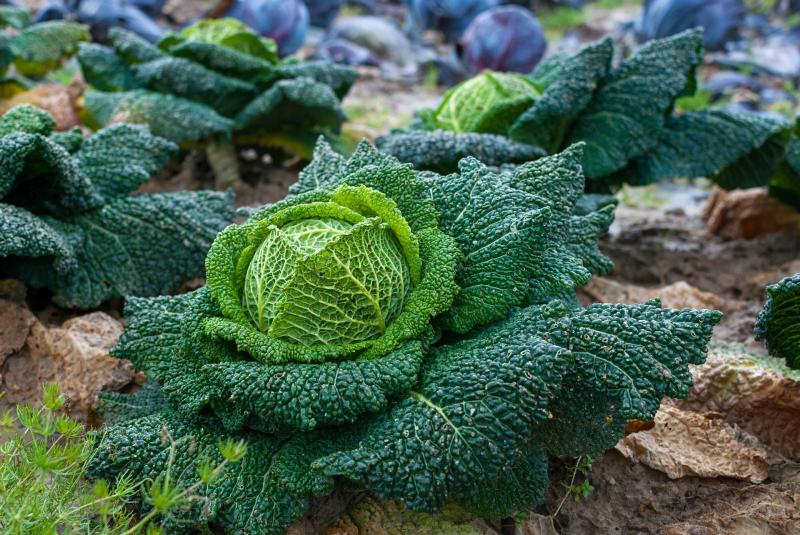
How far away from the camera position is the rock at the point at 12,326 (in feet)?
10.4

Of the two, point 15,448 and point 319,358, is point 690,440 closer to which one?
point 319,358

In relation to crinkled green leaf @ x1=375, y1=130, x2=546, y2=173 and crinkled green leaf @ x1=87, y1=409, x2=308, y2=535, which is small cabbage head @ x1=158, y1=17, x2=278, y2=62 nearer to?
crinkled green leaf @ x1=375, y1=130, x2=546, y2=173

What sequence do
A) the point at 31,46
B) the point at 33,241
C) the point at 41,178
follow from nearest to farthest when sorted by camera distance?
the point at 33,241, the point at 41,178, the point at 31,46

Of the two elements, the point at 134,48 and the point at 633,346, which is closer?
the point at 633,346

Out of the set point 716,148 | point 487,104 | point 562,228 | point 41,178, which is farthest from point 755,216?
point 41,178

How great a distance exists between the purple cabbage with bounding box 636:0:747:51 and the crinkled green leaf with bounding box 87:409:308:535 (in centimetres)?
737

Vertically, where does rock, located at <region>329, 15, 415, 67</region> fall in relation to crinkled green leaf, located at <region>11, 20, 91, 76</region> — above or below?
below

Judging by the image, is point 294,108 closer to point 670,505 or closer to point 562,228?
point 562,228

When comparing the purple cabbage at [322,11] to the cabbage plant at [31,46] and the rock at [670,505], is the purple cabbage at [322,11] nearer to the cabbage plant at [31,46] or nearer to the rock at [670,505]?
the cabbage plant at [31,46]

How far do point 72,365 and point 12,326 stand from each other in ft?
1.21

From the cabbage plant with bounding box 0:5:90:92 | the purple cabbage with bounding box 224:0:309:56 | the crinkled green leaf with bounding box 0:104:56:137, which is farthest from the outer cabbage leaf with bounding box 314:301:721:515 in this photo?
the purple cabbage with bounding box 224:0:309:56

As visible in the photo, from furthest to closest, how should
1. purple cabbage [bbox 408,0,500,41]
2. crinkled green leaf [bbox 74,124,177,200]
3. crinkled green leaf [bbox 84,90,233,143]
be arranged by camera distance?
purple cabbage [bbox 408,0,500,41], crinkled green leaf [bbox 84,90,233,143], crinkled green leaf [bbox 74,124,177,200]

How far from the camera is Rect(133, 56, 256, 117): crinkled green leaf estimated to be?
4.65m

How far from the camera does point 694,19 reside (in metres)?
8.64
